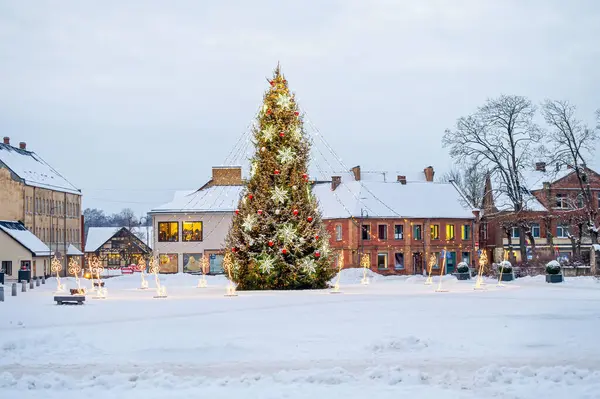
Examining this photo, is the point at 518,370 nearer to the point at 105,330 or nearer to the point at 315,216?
the point at 105,330

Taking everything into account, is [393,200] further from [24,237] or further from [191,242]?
[24,237]

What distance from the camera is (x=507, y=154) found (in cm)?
5912

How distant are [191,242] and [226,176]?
877cm

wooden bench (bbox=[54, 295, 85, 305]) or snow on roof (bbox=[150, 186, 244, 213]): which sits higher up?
snow on roof (bbox=[150, 186, 244, 213])

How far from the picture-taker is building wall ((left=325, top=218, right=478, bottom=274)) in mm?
70375

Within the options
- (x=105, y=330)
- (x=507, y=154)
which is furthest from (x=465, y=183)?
(x=105, y=330)

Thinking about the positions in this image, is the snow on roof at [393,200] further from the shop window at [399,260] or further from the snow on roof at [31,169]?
the snow on roof at [31,169]

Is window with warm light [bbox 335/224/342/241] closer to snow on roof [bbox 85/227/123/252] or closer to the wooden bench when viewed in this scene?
the wooden bench

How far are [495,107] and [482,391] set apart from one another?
158 feet

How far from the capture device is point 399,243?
71938mm

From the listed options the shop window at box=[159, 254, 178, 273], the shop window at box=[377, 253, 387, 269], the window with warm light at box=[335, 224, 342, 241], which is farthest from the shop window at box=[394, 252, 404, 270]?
the shop window at box=[159, 254, 178, 273]

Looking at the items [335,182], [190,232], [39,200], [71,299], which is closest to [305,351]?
[71,299]

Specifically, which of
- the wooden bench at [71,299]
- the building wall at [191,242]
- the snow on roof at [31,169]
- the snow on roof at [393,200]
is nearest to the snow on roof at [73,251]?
the snow on roof at [31,169]

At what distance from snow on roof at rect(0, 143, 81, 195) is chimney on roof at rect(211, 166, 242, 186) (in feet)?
52.8
